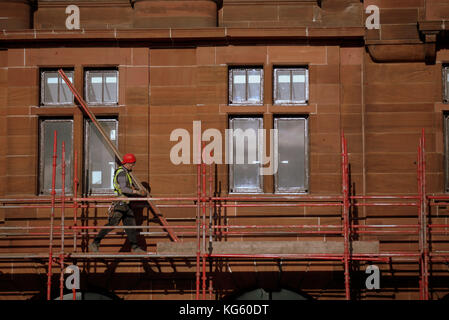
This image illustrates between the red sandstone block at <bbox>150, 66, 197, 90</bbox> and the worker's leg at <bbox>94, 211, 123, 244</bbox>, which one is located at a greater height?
the red sandstone block at <bbox>150, 66, 197, 90</bbox>

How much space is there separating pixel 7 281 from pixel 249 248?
4.72 m

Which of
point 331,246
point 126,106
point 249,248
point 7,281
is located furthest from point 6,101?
point 331,246

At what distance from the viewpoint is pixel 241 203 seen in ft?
44.1

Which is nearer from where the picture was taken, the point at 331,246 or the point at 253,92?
the point at 331,246

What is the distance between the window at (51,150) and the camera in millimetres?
13789

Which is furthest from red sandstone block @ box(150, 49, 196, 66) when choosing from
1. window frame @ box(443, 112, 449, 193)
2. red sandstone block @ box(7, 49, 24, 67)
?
window frame @ box(443, 112, 449, 193)

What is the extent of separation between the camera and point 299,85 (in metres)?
13.8

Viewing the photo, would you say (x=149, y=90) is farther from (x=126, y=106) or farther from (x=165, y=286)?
(x=165, y=286)

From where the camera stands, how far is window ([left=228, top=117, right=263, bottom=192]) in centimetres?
1367

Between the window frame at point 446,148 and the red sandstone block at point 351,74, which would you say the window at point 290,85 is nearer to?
the red sandstone block at point 351,74

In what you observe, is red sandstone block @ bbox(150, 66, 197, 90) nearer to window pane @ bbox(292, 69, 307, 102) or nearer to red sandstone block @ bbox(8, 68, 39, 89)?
window pane @ bbox(292, 69, 307, 102)

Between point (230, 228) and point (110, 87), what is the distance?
3.61 metres

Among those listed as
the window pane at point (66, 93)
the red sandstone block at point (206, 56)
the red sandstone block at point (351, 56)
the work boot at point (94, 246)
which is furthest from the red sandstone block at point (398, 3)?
the work boot at point (94, 246)
